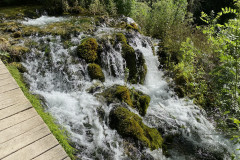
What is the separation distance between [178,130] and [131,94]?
5.14ft

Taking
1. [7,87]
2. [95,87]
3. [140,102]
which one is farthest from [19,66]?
[140,102]

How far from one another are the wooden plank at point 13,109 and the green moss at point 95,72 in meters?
2.64

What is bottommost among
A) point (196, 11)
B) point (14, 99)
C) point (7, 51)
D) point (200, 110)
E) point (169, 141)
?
point (169, 141)

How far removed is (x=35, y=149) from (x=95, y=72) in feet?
10.9

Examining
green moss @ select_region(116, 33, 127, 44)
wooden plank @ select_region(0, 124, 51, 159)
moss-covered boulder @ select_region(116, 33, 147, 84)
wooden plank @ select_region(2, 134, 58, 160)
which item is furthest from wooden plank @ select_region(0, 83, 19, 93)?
green moss @ select_region(116, 33, 127, 44)

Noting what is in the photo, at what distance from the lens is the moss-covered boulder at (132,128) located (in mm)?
3807

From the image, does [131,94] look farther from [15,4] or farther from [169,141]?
[15,4]

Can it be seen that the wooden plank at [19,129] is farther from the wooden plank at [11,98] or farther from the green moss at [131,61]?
the green moss at [131,61]

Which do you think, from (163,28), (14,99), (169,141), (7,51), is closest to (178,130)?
(169,141)

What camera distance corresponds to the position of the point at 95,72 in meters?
5.30

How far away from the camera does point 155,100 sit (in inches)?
215

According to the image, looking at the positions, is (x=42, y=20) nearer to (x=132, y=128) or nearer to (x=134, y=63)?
(x=134, y=63)

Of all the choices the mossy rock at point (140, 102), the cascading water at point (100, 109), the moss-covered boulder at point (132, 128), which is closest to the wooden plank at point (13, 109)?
the cascading water at point (100, 109)

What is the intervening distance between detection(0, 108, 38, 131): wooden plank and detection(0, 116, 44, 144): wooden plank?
0.06m
